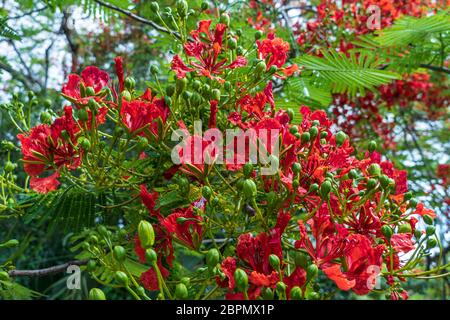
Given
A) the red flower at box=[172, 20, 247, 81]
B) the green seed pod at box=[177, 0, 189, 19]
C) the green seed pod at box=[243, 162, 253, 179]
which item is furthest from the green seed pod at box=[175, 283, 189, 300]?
the green seed pod at box=[177, 0, 189, 19]

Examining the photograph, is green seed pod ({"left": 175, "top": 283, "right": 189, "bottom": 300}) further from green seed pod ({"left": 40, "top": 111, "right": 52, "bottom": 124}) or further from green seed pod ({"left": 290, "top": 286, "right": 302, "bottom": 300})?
green seed pod ({"left": 40, "top": 111, "right": 52, "bottom": 124})

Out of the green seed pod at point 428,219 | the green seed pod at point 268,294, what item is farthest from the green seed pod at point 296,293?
the green seed pod at point 428,219

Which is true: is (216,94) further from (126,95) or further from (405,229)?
(405,229)

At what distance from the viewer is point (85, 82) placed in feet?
4.69

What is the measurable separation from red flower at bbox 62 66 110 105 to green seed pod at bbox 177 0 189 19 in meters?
0.27

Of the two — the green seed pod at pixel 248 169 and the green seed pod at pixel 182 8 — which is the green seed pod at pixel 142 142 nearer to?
the green seed pod at pixel 248 169

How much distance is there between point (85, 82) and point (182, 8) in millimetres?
329

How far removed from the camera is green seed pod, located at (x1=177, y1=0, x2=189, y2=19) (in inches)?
56.1

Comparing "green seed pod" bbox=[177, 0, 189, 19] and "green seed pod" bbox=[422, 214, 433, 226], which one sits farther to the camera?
"green seed pod" bbox=[177, 0, 189, 19]

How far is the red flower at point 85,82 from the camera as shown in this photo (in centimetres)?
139

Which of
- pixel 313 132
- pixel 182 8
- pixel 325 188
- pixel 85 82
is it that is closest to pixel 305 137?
pixel 313 132
